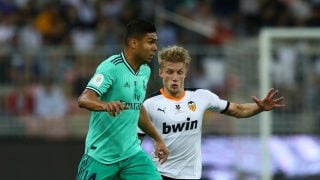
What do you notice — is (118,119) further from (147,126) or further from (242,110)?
(242,110)

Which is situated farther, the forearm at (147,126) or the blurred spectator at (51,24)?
the blurred spectator at (51,24)

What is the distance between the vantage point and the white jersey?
898 cm

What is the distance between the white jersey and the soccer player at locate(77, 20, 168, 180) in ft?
1.53

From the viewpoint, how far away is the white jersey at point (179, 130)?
353 inches

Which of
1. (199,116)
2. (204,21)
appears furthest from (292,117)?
(199,116)

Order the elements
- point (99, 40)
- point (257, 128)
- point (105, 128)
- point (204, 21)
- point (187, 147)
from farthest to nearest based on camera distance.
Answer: point (204, 21)
point (99, 40)
point (257, 128)
point (187, 147)
point (105, 128)

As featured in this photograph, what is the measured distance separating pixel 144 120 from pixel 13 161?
290 inches

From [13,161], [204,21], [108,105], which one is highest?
[204,21]

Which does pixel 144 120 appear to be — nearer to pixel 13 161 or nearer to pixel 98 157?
pixel 98 157

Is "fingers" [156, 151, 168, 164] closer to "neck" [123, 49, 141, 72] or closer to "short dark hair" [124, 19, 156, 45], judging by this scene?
"neck" [123, 49, 141, 72]

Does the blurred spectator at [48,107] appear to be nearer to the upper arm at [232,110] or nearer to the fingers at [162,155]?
the upper arm at [232,110]

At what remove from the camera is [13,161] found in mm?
15742

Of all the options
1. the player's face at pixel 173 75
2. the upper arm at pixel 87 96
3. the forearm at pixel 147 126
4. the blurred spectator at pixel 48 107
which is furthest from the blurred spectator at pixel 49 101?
the upper arm at pixel 87 96

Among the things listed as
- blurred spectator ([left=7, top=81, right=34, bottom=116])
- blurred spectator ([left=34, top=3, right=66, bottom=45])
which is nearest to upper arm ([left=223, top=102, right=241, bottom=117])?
blurred spectator ([left=7, top=81, right=34, bottom=116])
